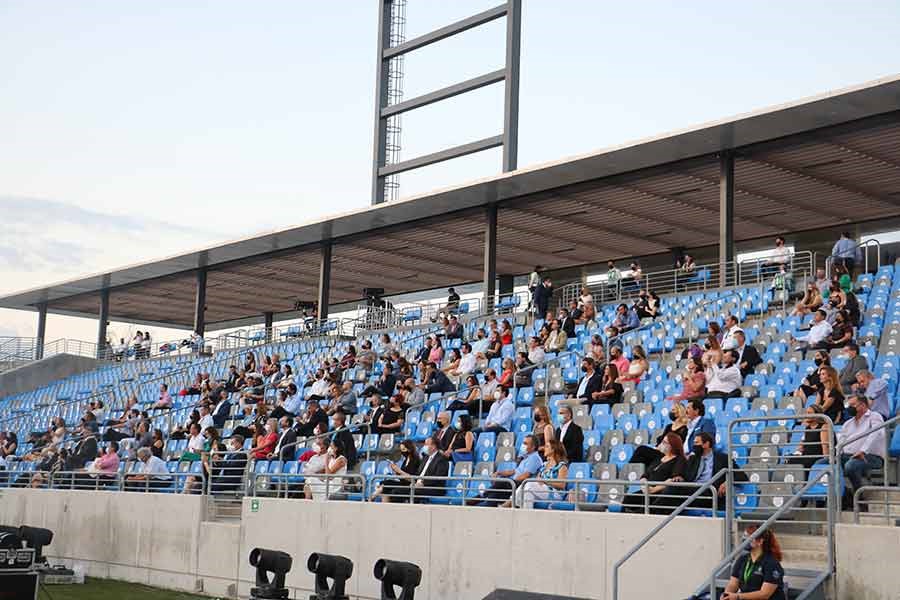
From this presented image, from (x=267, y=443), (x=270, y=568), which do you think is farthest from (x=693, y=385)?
(x=267, y=443)

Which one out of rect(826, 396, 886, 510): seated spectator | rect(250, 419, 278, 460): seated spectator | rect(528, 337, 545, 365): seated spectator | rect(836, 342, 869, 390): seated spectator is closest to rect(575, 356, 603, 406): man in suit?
rect(528, 337, 545, 365): seated spectator

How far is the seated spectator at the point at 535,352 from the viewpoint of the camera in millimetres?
19375

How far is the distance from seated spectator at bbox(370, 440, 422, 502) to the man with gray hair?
5.89m

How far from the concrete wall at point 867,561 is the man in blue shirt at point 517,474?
4.15 meters

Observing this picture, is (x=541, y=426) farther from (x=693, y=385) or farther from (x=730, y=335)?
(x=730, y=335)

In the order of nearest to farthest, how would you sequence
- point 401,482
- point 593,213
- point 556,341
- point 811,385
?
point 811,385 < point 401,482 < point 556,341 < point 593,213

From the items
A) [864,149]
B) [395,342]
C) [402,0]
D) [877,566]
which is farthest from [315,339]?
[877,566]

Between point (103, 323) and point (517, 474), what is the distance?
3047 cm

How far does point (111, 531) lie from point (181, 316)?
2736 centimetres

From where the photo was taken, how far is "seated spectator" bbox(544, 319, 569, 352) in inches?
776

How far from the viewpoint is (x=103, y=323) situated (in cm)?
4112

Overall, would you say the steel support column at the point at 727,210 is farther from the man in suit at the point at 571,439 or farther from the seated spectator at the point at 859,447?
the seated spectator at the point at 859,447

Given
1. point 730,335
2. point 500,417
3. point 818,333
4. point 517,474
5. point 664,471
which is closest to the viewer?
point 664,471

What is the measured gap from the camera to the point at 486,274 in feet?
86.2
